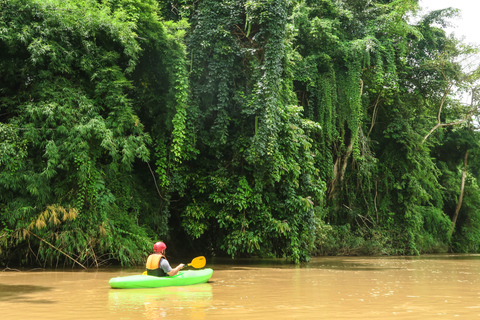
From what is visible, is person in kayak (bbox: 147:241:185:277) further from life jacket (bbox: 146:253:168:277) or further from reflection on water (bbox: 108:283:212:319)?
reflection on water (bbox: 108:283:212:319)

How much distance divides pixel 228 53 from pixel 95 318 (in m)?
10.5

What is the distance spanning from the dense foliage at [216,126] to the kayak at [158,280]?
3.27 metres

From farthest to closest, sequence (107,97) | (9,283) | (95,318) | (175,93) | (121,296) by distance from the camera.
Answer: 1. (175,93)
2. (107,97)
3. (9,283)
4. (121,296)
5. (95,318)

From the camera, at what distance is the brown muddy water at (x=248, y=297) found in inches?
225

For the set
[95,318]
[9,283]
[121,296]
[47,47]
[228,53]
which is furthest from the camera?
[228,53]

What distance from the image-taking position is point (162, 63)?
1390 centimetres

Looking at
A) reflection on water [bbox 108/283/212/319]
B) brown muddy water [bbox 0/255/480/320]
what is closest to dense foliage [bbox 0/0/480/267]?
brown muddy water [bbox 0/255/480/320]

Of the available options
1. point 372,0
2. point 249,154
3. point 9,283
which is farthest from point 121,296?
point 372,0

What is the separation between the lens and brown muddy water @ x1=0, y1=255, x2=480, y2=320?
573 cm

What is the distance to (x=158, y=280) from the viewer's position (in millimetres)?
8375

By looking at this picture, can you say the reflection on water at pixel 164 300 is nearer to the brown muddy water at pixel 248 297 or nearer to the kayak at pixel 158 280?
the brown muddy water at pixel 248 297

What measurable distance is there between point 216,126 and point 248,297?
783cm

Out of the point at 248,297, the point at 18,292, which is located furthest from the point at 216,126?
the point at 18,292

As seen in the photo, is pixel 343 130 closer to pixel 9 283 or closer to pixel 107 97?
pixel 107 97
